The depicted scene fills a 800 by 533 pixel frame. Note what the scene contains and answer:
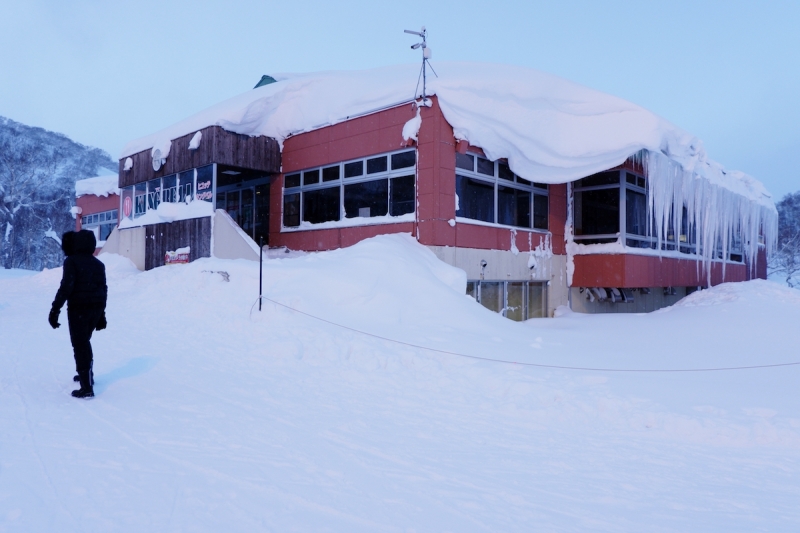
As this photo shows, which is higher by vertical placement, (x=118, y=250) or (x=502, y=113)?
(x=502, y=113)

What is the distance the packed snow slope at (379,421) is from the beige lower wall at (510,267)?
2.58 m

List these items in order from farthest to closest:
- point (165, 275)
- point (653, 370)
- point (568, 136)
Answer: point (568, 136) → point (165, 275) → point (653, 370)

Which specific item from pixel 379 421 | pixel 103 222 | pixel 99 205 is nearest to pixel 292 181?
pixel 379 421

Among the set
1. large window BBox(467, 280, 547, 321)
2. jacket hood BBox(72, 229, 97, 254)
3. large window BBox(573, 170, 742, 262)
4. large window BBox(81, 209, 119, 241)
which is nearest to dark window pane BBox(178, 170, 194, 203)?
large window BBox(467, 280, 547, 321)

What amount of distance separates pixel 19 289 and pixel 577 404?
17880 millimetres

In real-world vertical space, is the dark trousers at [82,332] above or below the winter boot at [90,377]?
above

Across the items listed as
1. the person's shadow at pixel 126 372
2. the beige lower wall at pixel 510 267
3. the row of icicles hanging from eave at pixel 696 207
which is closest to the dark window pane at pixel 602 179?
the row of icicles hanging from eave at pixel 696 207

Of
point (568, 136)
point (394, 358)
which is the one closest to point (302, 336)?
point (394, 358)

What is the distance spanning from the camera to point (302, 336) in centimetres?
814

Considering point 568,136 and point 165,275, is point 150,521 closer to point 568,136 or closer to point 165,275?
point 165,275

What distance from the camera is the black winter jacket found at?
5.54 metres

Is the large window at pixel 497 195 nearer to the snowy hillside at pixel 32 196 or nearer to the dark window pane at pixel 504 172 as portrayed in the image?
the dark window pane at pixel 504 172

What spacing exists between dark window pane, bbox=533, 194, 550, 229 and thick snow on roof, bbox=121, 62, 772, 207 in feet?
5.85

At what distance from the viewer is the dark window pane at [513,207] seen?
14328 mm
